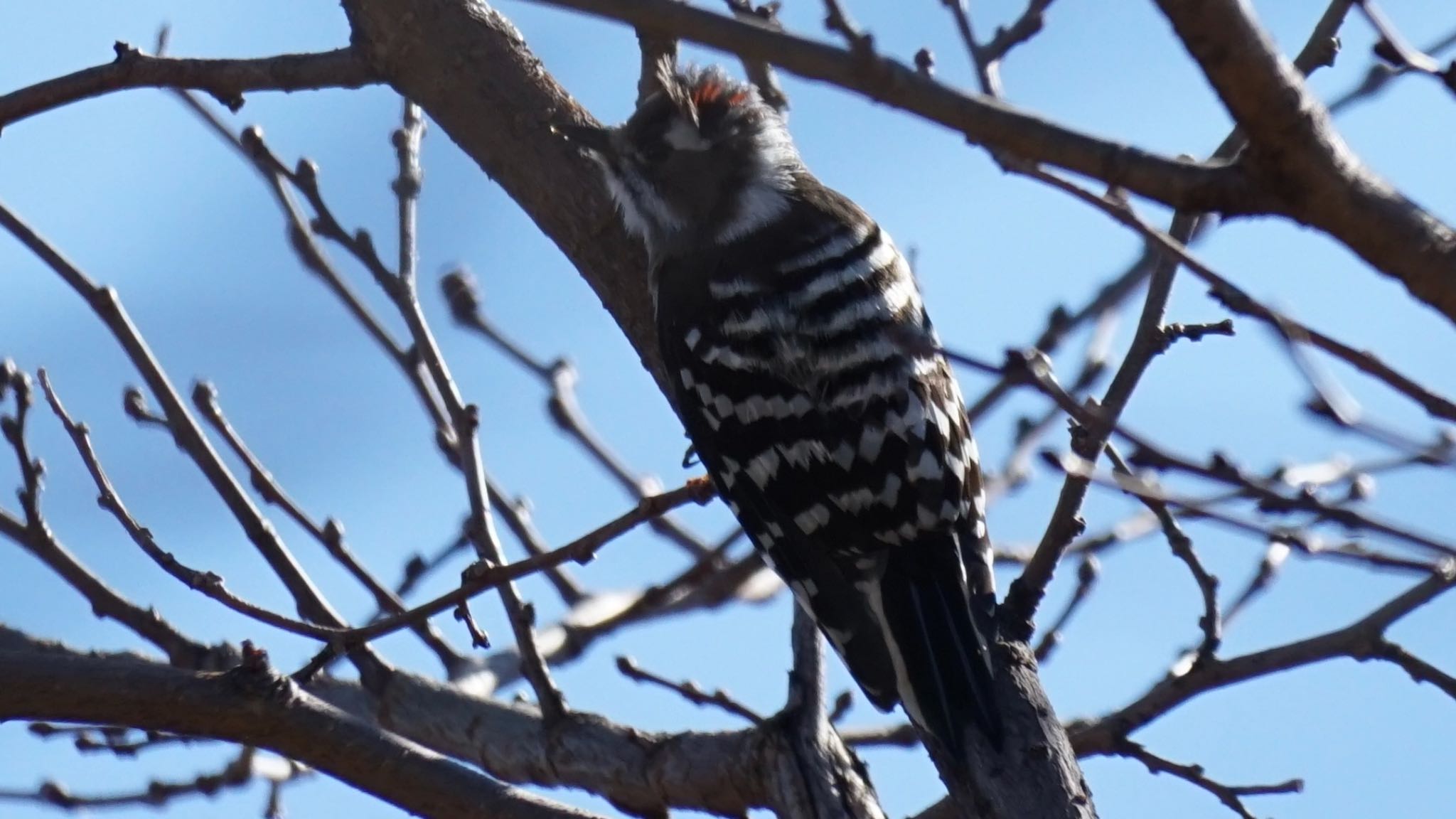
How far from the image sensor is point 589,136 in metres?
4.23

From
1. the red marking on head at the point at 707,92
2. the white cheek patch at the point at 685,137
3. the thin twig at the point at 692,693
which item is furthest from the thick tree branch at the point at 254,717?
the red marking on head at the point at 707,92

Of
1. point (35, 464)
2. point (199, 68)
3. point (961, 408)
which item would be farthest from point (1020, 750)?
point (199, 68)

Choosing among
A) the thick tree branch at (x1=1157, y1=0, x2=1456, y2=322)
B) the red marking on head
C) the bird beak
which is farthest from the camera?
the red marking on head

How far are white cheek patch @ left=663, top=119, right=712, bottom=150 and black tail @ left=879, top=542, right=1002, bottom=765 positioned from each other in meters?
1.70

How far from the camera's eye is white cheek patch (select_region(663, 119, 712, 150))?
4.96 m

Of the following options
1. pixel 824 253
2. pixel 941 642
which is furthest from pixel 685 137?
pixel 941 642

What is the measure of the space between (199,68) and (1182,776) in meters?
2.74

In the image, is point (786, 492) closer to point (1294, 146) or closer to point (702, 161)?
point (702, 161)

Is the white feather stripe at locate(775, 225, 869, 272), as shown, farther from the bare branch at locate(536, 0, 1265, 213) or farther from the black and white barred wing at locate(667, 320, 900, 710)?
the bare branch at locate(536, 0, 1265, 213)

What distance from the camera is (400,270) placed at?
152 inches

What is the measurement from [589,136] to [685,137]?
2.75 ft

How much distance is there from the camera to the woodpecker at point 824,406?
3660 mm

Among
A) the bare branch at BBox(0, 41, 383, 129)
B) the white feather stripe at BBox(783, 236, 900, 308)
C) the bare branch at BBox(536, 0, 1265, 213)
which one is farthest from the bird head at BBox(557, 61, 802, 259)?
the bare branch at BBox(536, 0, 1265, 213)

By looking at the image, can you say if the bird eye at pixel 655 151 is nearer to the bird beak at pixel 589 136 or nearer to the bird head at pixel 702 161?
→ the bird head at pixel 702 161
